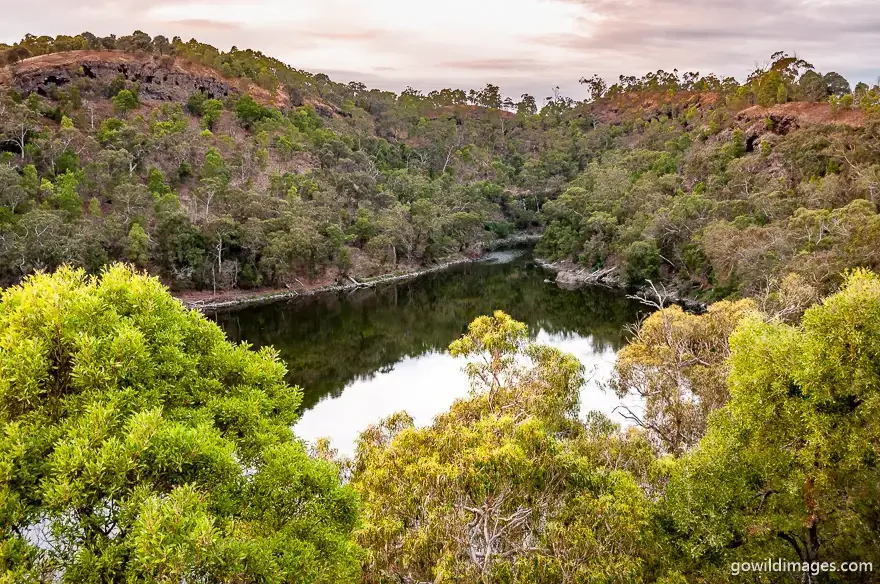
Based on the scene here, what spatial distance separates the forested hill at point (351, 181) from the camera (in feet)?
111

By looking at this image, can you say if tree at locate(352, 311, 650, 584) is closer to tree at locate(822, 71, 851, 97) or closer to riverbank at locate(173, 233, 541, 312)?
riverbank at locate(173, 233, 541, 312)

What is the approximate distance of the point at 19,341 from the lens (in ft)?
17.5

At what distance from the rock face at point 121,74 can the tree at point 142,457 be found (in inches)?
2477

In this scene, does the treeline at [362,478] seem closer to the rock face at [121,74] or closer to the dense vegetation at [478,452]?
the dense vegetation at [478,452]

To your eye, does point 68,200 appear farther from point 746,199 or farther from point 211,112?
point 746,199

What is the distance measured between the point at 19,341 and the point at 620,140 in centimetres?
8750

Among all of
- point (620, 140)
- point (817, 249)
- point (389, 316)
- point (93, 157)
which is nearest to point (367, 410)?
point (389, 316)

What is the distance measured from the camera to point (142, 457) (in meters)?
5.04

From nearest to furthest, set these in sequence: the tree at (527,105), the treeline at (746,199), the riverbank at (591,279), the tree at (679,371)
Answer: the tree at (679,371), the treeline at (746,199), the riverbank at (591,279), the tree at (527,105)

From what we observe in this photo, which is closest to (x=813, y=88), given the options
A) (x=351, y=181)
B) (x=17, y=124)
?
(x=351, y=181)

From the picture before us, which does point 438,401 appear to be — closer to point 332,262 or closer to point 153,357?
point 153,357

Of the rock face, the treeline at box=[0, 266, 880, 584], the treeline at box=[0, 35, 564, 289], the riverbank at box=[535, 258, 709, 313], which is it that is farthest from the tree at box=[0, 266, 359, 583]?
the rock face

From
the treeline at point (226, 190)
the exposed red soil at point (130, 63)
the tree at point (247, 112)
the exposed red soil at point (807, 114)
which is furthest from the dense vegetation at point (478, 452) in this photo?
the exposed red soil at point (130, 63)

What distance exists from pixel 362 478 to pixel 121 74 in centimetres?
6601
